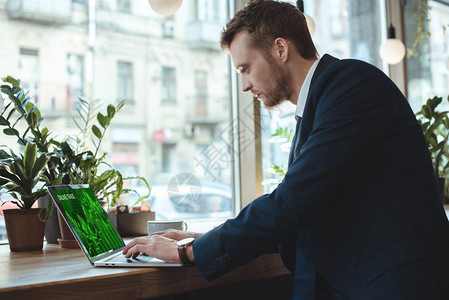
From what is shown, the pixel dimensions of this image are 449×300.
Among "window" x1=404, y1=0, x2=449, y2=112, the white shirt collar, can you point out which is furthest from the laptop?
"window" x1=404, y1=0, x2=449, y2=112

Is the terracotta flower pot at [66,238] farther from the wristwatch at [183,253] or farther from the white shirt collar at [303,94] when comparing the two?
the white shirt collar at [303,94]

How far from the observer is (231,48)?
1691mm

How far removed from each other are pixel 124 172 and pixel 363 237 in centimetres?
148

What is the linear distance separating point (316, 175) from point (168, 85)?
1.59 m

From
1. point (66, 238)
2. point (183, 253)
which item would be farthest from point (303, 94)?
point (66, 238)

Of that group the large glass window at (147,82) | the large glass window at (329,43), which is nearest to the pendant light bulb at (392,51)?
the large glass window at (329,43)

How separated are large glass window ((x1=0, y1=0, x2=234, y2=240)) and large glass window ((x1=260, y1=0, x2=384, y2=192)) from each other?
9.6 inches

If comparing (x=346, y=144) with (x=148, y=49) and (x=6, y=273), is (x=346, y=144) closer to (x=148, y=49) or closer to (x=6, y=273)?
(x=6, y=273)

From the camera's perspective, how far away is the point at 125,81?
2455 mm

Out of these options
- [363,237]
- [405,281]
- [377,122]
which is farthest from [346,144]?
[405,281]

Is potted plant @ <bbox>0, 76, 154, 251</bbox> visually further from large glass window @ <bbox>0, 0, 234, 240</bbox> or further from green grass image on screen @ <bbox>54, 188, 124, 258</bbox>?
large glass window @ <bbox>0, 0, 234, 240</bbox>

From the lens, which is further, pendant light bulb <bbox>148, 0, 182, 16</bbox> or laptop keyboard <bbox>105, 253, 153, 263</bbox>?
pendant light bulb <bbox>148, 0, 182, 16</bbox>

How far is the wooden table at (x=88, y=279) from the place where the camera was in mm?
1065

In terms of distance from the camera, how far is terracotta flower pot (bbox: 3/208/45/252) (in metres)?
1.65
